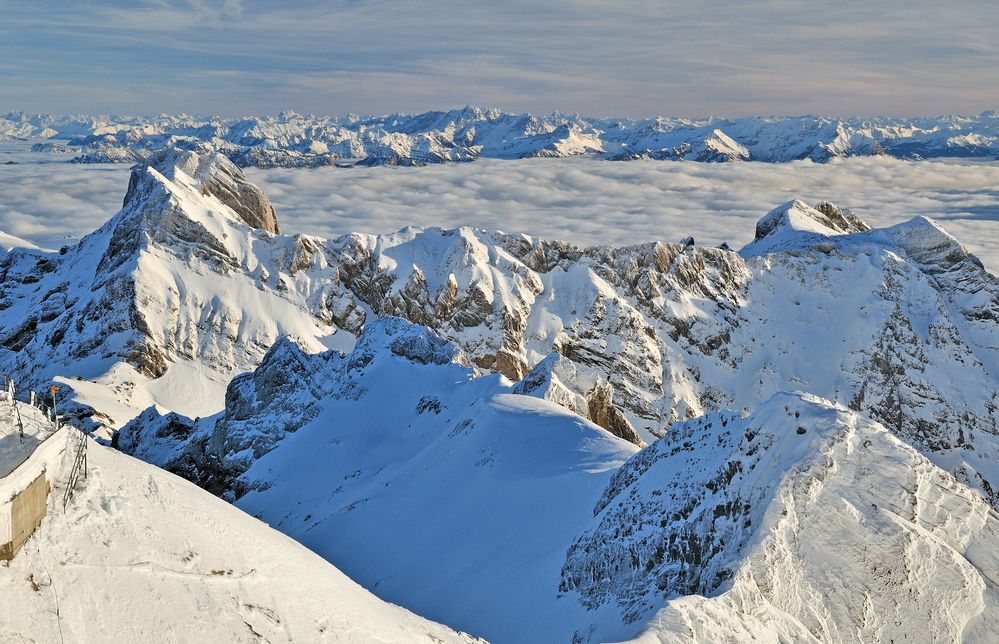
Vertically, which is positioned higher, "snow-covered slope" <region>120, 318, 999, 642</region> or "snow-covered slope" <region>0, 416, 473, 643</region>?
"snow-covered slope" <region>0, 416, 473, 643</region>

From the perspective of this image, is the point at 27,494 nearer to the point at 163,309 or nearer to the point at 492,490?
the point at 492,490

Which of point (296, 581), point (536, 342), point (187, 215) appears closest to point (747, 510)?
point (296, 581)

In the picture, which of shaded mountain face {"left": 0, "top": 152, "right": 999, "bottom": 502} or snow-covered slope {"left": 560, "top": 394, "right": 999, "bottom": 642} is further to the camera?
shaded mountain face {"left": 0, "top": 152, "right": 999, "bottom": 502}

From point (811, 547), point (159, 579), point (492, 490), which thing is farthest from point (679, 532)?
point (492, 490)

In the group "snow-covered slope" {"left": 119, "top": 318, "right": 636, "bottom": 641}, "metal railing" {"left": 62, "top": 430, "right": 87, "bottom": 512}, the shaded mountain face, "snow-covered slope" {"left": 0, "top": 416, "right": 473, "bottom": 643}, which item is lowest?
the shaded mountain face

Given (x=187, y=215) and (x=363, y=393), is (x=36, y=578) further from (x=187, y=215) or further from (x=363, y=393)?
(x=187, y=215)

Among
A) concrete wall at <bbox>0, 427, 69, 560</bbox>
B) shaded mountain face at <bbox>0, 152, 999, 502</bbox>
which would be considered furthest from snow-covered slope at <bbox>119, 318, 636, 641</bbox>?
shaded mountain face at <bbox>0, 152, 999, 502</bbox>

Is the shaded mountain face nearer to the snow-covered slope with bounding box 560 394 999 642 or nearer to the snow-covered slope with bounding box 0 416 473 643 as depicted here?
the snow-covered slope with bounding box 560 394 999 642
